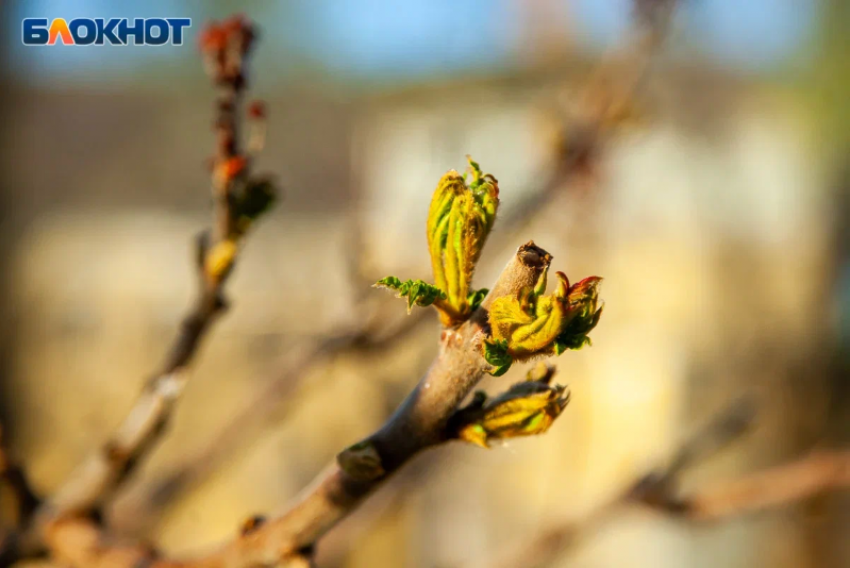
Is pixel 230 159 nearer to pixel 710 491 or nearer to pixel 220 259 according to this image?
pixel 220 259

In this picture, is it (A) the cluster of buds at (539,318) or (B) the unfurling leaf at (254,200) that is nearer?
(A) the cluster of buds at (539,318)

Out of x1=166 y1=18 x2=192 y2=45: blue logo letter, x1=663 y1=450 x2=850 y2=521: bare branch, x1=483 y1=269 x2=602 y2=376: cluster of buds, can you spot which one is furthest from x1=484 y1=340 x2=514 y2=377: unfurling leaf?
x1=166 y1=18 x2=192 y2=45: blue logo letter

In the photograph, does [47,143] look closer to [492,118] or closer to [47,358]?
[47,358]

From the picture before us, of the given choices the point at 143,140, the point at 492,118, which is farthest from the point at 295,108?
the point at 492,118

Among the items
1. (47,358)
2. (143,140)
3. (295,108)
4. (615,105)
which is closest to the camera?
(615,105)

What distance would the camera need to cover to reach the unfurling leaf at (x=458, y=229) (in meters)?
0.46

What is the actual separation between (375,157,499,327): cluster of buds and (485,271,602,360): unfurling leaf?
0.12 feet

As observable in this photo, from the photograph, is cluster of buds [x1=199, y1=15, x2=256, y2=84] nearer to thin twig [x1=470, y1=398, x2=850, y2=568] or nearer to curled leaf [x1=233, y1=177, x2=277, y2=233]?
curled leaf [x1=233, y1=177, x2=277, y2=233]

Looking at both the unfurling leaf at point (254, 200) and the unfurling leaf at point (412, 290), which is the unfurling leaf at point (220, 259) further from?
the unfurling leaf at point (412, 290)

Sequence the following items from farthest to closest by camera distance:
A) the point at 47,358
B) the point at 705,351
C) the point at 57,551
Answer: the point at 705,351 → the point at 47,358 → the point at 57,551

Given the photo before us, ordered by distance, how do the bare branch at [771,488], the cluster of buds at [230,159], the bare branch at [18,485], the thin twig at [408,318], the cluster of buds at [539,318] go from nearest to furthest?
the cluster of buds at [539,318], the cluster of buds at [230,159], the bare branch at [18,485], the bare branch at [771,488], the thin twig at [408,318]

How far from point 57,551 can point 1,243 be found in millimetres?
2662

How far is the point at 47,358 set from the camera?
4492 millimetres

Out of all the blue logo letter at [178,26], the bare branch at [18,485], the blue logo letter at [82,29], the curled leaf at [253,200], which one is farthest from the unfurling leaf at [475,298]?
the blue logo letter at [82,29]
